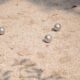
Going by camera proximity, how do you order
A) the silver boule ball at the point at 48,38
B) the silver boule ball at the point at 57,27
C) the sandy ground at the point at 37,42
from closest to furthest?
the sandy ground at the point at 37,42, the silver boule ball at the point at 48,38, the silver boule ball at the point at 57,27

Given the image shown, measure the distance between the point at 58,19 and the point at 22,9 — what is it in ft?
1.67

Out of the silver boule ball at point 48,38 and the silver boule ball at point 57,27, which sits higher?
the silver boule ball at point 57,27

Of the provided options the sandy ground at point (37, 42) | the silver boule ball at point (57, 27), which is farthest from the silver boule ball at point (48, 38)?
the silver boule ball at point (57, 27)

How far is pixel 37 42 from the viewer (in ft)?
9.19

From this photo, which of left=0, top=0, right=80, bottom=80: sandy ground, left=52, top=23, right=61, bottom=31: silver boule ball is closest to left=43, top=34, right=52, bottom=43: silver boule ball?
left=0, top=0, right=80, bottom=80: sandy ground

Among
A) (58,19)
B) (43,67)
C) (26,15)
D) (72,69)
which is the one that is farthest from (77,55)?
(26,15)

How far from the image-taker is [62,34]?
2.91 m

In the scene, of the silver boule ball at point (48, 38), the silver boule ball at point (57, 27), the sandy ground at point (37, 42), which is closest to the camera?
the sandy ground at point (37, 42)

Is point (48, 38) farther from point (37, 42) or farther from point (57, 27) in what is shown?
point (57, 27)

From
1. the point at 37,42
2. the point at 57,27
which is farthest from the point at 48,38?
the point at 57,27

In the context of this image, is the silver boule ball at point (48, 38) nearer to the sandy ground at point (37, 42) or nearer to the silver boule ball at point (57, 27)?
the sandy ground at point (37, 42)

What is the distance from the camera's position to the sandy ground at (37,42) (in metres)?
2.43

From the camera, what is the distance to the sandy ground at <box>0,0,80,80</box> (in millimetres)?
2432

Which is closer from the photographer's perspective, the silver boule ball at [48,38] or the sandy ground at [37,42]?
the sandy ground at [37,42]
